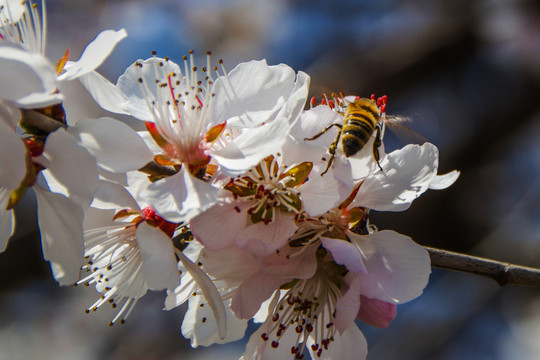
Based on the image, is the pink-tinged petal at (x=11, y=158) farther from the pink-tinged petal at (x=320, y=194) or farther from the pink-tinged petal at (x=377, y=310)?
the pink-tinged petal at (x=377, y=310)

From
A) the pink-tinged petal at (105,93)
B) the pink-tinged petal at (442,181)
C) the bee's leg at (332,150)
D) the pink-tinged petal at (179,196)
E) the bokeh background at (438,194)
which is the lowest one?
the bokeh background at (438,194)

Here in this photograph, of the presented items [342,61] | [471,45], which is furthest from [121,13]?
[471,45]

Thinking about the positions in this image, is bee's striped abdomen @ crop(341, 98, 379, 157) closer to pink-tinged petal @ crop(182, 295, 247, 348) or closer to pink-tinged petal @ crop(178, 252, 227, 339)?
pink-tinged petal @ crop(178, 252, 227, 339)

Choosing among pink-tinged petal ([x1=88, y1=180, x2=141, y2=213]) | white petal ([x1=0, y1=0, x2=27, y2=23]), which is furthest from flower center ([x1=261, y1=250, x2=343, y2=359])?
white petal ([x1=0, y1=0, x2=27, y2=23])

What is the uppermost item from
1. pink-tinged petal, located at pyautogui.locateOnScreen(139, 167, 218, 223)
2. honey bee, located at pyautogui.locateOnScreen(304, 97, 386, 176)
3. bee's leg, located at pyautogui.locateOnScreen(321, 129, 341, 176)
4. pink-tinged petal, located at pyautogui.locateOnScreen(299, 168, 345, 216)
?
honey bee, located at pyautogui.locateOnScreen(304, 97, 386, 176)

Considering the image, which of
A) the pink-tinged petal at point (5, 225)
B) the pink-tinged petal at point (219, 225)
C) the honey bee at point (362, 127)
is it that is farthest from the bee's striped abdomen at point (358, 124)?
the pink-tinged petal at point (5, 225)

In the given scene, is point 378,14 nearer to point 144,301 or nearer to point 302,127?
point 144,301

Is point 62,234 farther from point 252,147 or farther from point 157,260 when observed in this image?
point 252,147
